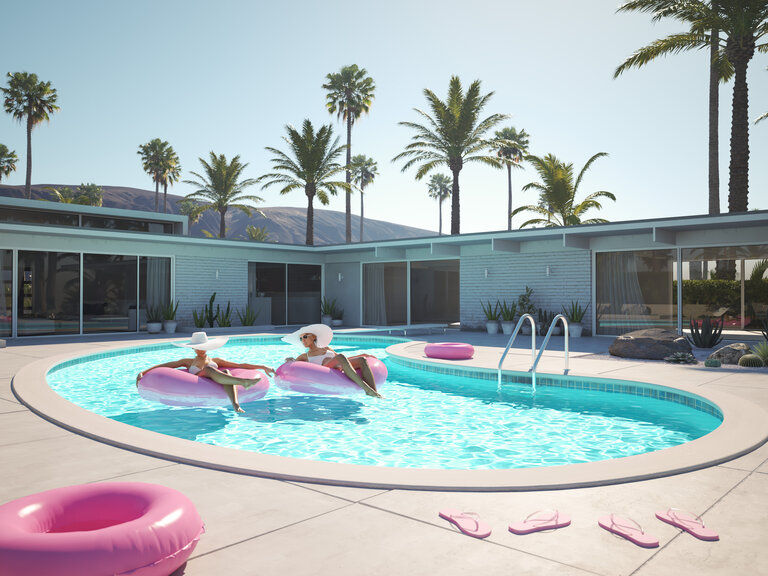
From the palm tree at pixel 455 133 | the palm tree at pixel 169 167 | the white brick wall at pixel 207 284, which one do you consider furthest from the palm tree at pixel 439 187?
the white brick wall at pixel 207 284

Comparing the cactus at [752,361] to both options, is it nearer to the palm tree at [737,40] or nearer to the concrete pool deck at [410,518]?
the concrete pool deck at [410,518]

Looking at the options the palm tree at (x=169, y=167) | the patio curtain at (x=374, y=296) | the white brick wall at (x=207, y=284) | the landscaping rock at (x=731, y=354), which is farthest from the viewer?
the palm tree at (x=169, y=167)

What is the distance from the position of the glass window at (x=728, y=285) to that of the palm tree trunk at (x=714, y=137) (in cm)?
628

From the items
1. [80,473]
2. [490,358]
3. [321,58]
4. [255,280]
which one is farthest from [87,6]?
[80,473]

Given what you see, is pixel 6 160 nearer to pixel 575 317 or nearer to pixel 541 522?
pixel 575 317

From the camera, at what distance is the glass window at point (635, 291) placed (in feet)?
46.9

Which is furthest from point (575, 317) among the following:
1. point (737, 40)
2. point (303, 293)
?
point (303, 293)

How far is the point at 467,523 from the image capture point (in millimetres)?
2832

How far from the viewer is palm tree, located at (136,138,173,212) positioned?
4894 cm

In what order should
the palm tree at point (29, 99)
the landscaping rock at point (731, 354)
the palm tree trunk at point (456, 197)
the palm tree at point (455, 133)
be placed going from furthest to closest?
the palm tree at point (29, 99) → the palm tree trunk at point (456, 197) → the palm tree at point (455, 133) → the landscaping rock at point (731, 354)

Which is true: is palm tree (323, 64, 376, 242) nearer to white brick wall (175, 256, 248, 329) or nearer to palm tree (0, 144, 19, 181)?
white brick wall (175, 256, 248, 329)

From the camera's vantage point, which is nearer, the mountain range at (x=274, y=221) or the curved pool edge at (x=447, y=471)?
the curved pool edge at (x=447, y=471)

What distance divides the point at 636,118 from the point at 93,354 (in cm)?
1584

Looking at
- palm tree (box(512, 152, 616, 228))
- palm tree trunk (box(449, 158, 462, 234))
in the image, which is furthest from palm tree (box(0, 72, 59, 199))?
palm tree (box(512, 152, 616, 228))
